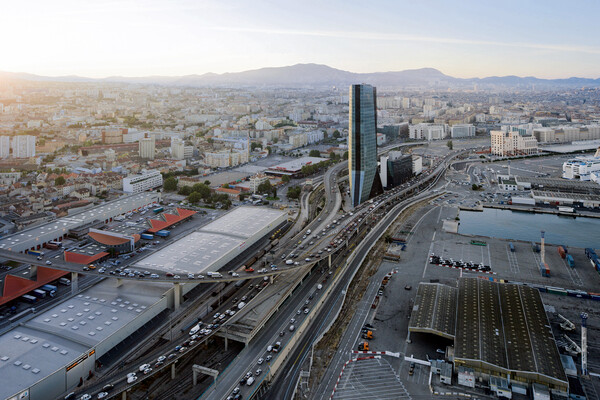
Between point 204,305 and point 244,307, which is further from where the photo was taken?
point 204,305

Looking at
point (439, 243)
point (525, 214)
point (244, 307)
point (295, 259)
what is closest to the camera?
point (244, 307)

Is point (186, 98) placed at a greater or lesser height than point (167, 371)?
greater

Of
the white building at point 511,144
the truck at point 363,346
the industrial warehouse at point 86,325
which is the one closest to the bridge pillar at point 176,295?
the industrial warehouse at point 86,325

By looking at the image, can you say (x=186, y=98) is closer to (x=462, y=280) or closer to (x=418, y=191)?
(x=418, y=191)

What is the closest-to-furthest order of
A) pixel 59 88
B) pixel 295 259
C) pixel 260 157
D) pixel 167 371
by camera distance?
pixel 167 371, pixel 295 259, pixel 260 157, pixel 59 88

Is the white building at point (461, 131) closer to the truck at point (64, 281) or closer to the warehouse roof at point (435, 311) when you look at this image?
the warehouse roof at point (435, 311)

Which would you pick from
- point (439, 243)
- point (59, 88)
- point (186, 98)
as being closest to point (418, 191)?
point (439, 243)

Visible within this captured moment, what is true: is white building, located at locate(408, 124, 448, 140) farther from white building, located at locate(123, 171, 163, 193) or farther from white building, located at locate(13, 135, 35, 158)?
white building, located at locate(13, 135, 35, 158)
